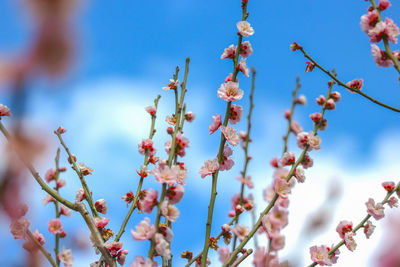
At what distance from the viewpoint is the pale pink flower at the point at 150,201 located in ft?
4.63

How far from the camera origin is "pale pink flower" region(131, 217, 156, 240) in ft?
4.44

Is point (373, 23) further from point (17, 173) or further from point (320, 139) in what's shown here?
point (17, 173)

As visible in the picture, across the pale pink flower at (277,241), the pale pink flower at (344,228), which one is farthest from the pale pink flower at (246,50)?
the pale pink flower at (344,228)

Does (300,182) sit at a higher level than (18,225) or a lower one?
lower

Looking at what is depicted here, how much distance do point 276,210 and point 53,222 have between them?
1.41 meters

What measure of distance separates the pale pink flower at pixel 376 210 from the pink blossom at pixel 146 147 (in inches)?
47.2

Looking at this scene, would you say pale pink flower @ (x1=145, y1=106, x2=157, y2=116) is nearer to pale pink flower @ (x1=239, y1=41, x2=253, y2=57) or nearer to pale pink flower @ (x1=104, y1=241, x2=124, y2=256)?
pale pink flower @ (x1=239, y1=41, x2=253, y2=57)

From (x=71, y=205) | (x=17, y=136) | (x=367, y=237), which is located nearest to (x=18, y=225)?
(x=71, y=205)

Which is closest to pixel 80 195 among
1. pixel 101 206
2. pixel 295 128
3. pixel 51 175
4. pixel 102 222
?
pixel 101 206

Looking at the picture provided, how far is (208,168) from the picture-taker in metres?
1.73

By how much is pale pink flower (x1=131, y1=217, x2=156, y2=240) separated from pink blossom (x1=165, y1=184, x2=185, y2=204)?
0.11 meters

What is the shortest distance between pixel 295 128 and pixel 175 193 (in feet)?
4.12

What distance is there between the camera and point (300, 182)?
1.88 metres

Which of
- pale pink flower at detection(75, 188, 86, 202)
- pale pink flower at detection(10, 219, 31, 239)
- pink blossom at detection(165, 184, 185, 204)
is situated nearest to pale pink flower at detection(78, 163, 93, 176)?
pale pink flower at detection(75, 188, 86, 202)
